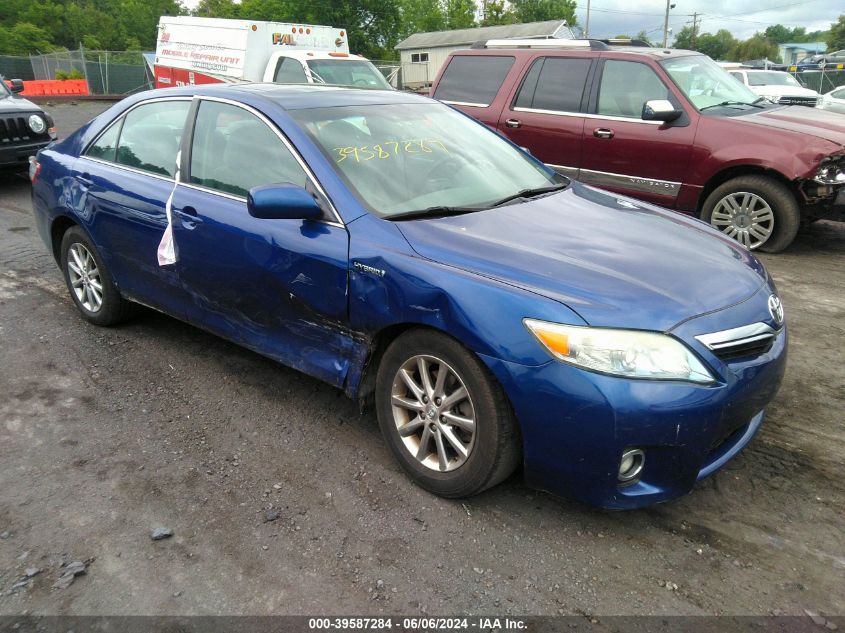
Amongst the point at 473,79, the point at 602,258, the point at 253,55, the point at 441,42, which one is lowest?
the point at 602,258

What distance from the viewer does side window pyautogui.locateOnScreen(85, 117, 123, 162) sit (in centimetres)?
431

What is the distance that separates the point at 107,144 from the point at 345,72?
9685 mm

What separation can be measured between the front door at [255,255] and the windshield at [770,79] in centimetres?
1677

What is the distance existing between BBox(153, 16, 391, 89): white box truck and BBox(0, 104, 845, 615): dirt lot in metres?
9.74

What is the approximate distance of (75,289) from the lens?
15.5 ft

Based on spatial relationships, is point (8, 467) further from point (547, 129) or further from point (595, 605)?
point (547, 129)

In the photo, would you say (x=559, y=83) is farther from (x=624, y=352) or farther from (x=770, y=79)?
(x=770, y=79)

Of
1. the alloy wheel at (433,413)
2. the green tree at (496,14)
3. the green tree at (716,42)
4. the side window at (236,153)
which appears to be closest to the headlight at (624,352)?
the alloy wheel at (433,413)

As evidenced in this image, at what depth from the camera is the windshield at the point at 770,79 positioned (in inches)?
669

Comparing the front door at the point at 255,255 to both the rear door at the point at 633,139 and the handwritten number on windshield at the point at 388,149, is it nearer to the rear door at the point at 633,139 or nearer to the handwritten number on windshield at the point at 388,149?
the handwritten number on windshield at the point at 388,149

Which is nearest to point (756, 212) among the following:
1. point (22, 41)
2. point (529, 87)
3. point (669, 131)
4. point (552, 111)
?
point (669, 131)

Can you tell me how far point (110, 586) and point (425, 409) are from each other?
1.33 m

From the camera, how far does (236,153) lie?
356 cm

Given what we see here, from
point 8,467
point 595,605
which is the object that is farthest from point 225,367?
point 595,605
